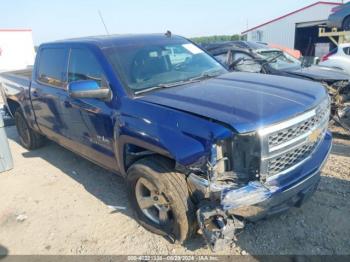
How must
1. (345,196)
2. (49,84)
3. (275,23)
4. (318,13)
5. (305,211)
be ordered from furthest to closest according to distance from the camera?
1. (275,23)
2. (318,13)
3. (49,84)
4. (345,196)
5. (305,211)

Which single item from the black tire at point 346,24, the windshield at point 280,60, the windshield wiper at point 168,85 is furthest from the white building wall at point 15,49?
the windshield wiper at point 168,85

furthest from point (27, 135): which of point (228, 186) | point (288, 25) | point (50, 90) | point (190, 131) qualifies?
point (288, 25)

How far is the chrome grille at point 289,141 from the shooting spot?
2514mm

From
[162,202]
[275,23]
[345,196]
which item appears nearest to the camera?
[162,202]

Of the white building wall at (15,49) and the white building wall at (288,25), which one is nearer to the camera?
the white building wall at (15,49)

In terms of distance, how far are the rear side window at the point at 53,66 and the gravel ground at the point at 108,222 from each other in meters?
1.51

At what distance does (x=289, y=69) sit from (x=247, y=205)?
17.6 ft

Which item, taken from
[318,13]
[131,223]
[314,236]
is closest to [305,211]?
[314,236]

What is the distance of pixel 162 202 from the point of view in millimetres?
3066

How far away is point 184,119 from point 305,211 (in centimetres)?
190

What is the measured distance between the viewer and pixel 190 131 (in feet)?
8.61

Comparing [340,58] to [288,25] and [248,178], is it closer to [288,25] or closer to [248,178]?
[248,178]

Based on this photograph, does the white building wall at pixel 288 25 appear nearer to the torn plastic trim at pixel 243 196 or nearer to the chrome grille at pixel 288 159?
the chrome grille at pixel 288 159

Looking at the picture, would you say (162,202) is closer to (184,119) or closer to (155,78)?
(184,119)
